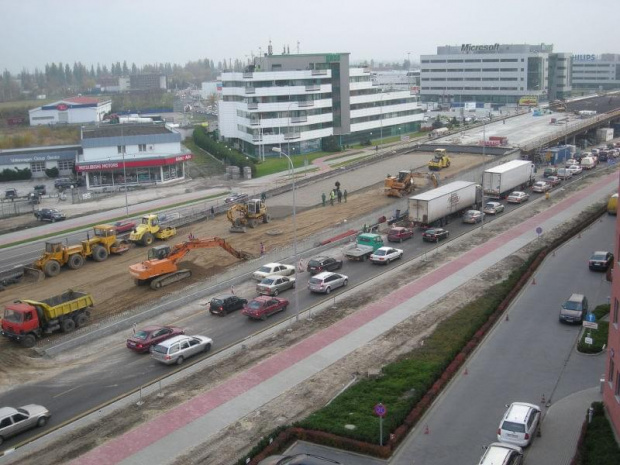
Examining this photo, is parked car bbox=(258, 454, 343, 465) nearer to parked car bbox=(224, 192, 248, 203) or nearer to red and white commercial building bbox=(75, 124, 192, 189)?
parked car bbox=(224, 192, 248, 203)

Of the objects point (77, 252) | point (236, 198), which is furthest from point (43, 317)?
point (236, 198)

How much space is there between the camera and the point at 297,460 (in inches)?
675

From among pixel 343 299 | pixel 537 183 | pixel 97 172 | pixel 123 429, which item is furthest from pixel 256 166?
pixel 123 429

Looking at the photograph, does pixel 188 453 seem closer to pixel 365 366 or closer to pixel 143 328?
pixel 365 366

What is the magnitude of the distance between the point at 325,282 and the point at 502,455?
17633mm

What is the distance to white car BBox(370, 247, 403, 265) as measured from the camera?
38875 millimetres

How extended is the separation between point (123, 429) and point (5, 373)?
8009mm

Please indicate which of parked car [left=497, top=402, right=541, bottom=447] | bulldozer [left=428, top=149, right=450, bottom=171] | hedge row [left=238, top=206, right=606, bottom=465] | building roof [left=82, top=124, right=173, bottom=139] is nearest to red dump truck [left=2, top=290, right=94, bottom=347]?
hedge row [left=238, top=206, right=606, bottom=465]

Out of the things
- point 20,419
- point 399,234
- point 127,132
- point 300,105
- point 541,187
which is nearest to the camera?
point 20,419

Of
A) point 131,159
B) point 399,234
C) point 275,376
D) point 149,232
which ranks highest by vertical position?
point 131,159

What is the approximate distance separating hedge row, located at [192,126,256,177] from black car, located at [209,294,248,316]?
4375 centimetres

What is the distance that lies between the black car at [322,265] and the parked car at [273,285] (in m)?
2.76

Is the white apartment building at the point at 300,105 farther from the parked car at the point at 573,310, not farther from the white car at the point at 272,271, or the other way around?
the parked car at the point at 573,310

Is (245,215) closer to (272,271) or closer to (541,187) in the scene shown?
(272,271)
